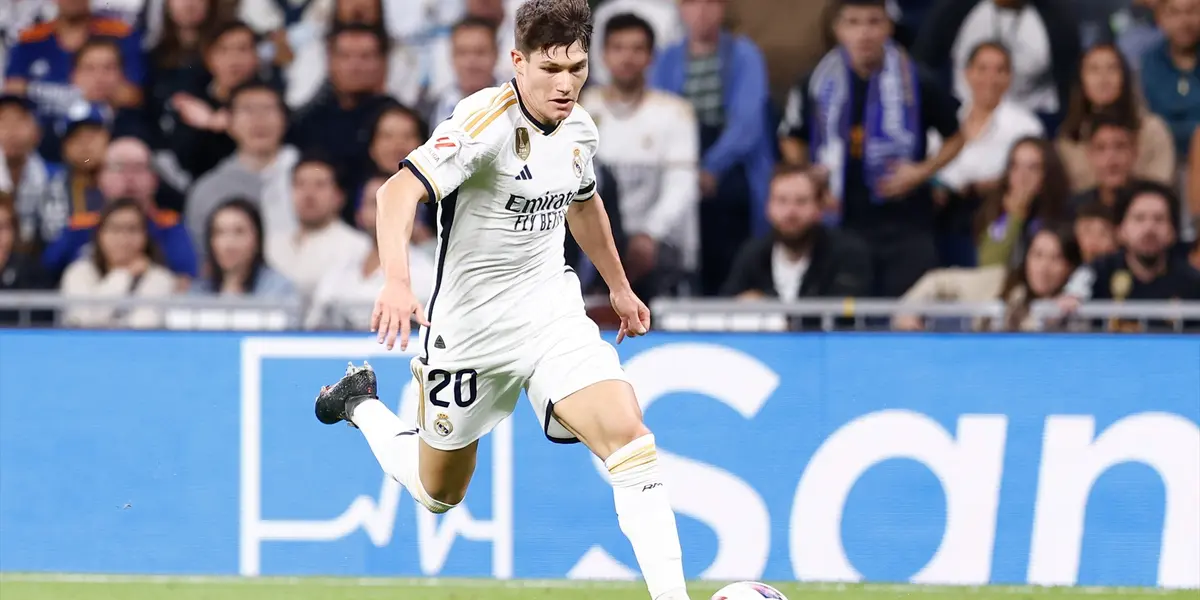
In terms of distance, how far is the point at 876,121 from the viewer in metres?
9.31

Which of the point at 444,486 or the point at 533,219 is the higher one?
the point at 533,219

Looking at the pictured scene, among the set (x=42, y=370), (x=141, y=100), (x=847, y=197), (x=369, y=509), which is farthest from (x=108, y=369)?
(x=847, y=197)

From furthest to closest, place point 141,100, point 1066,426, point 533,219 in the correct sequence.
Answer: point 141,100
point 1066,426
point 533,219

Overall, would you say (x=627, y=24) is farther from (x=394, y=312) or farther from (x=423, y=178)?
(x=394, y=312)

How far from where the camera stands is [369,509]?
7.32 m

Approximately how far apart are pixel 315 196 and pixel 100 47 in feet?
6.14

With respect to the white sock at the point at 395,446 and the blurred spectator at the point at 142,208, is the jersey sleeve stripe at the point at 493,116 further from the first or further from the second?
the blurred spectator at the point at 142,208

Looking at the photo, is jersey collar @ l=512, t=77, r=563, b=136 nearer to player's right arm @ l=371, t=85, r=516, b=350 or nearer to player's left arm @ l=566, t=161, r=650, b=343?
player's right arm @ l=371, t=85, r=516, b=350

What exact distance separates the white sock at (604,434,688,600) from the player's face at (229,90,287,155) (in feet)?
17.0

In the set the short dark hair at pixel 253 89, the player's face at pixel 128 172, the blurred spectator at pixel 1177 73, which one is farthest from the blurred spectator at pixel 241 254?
the blurred spectator at pixel 1177 73

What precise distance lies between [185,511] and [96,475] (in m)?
0.48

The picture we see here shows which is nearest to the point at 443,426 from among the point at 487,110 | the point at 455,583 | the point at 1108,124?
the point at 487,110

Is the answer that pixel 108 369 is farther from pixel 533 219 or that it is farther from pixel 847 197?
pixel 847 197

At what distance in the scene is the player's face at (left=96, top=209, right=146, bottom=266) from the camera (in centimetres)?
914
